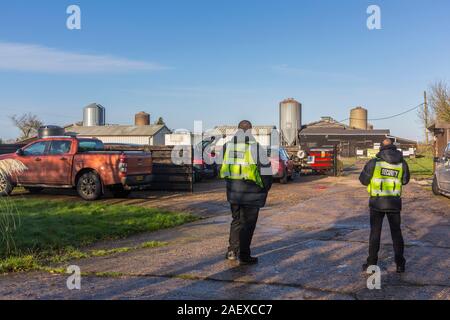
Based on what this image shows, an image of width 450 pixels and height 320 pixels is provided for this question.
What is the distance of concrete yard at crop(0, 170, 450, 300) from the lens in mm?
5332

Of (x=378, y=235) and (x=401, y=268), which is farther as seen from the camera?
(x=378, y=235)

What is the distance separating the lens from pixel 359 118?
80.6 meters

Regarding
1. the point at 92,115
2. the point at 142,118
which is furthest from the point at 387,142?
the point at 142,118

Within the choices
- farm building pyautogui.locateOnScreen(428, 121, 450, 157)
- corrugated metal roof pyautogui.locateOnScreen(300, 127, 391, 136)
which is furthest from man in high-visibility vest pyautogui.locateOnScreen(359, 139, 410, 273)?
corrugated metal roof pyautogui.locateOnScreen(300, 127, 391, 136)

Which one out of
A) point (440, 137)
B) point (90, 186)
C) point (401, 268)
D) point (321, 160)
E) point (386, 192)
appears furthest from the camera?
point (321, 160)

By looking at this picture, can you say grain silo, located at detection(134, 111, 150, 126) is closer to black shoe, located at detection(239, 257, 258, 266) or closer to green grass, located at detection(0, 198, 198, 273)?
green grass, located at detection(0, 198, 198, 273)

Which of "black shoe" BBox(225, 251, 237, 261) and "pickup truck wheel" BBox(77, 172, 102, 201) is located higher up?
"pickup truck wheel" BBox(77, 172, 102, 201)

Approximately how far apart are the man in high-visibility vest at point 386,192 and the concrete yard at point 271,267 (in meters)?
0.33

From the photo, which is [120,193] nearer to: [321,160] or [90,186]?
[90,186]

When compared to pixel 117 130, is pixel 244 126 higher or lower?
lower

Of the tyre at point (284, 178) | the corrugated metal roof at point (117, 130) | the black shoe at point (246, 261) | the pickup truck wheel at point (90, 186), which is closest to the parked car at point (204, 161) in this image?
the tyre at point (284, 178)

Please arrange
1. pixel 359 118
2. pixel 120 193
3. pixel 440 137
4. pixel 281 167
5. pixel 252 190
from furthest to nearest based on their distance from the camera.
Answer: pixel 359 118, pixel 440 137, pixel 281 167, pixel 120 193, pixel 252 190

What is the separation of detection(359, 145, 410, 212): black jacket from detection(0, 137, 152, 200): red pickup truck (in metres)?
8.39

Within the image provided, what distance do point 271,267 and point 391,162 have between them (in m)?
2.06
